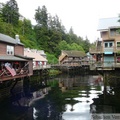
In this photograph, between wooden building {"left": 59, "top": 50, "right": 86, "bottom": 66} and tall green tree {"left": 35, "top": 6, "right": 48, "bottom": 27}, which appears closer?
wooden building {"left": 59, "top": 50, "right": 86, "bottom": 66}

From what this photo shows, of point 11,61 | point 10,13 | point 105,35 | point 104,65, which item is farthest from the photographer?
point 10,13

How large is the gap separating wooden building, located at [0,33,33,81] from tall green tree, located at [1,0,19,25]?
49801 mm

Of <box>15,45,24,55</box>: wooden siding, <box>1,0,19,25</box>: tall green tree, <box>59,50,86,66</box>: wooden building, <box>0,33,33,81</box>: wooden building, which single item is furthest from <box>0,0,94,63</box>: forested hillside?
<box>0,33,33,81</box>: wooden building

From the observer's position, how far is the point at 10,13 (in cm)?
8406

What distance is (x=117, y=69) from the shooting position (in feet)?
105

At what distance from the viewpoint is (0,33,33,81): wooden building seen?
26.0m

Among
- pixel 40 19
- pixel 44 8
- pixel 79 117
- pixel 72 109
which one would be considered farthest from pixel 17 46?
pixel 44 8

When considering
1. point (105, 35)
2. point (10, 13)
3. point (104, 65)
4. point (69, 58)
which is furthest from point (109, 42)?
point (10, 13)

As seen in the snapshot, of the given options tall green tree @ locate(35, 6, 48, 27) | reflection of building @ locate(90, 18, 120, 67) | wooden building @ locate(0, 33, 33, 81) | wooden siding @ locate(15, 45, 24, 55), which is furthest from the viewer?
tall green tree @ locate(35, 6, 48, 27)

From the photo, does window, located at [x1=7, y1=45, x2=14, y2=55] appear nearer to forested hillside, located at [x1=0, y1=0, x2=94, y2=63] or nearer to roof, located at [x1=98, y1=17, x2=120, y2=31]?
roof, located at [x1=98, y1=17, x2=120, y2=31]

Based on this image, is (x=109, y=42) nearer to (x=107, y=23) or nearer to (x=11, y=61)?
(x=107, y=23)

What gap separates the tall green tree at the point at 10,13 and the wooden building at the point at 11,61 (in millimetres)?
49801

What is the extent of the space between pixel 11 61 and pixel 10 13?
195 ft

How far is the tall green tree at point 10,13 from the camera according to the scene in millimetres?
83938
